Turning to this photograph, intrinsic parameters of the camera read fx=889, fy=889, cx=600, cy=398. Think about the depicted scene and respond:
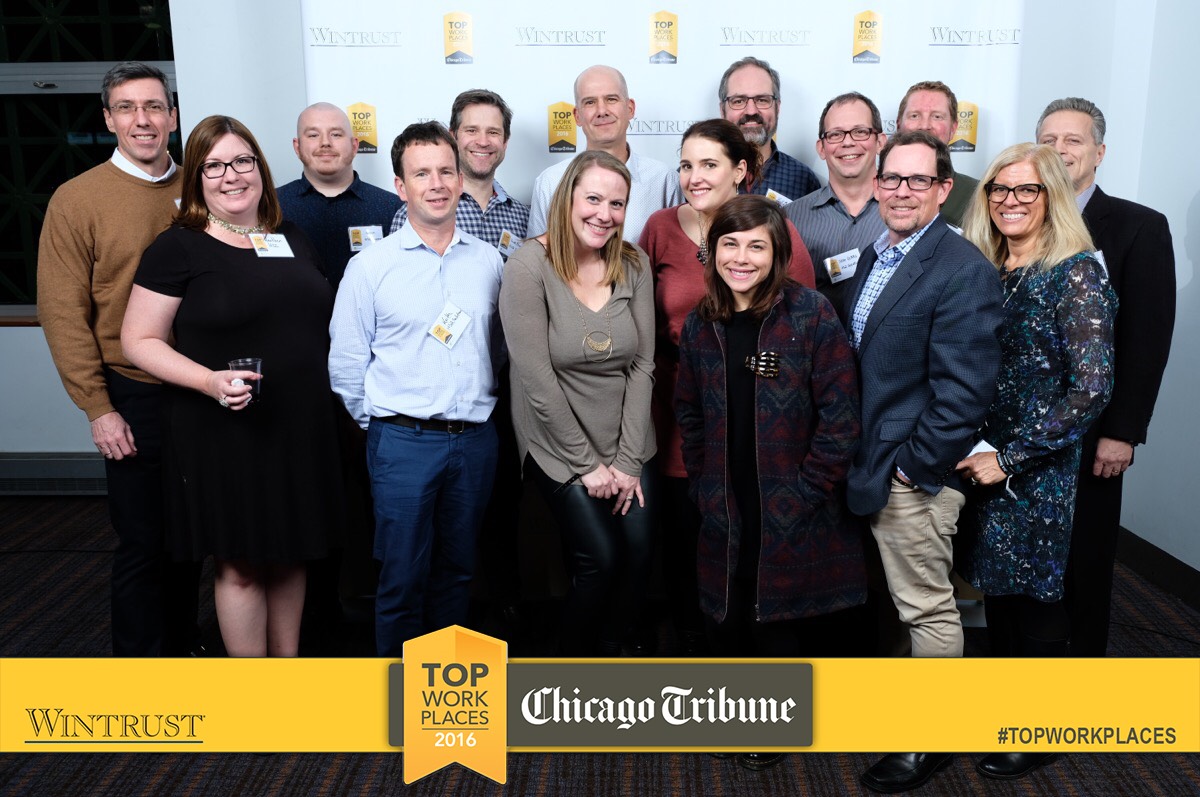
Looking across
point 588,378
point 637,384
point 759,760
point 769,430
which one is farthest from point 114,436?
point 759,760

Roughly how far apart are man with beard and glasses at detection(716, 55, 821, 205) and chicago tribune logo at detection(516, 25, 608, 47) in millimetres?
644

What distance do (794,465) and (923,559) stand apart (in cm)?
38

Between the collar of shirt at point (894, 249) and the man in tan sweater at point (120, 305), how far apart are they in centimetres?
191

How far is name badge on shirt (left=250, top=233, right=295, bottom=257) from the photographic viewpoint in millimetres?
2191

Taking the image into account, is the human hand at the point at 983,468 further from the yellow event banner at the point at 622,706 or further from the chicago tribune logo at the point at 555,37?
the chicago tribune logo at the point at 555,37

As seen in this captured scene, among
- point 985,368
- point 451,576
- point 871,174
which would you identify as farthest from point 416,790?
point 871,174

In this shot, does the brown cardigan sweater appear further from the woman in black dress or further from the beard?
the beard

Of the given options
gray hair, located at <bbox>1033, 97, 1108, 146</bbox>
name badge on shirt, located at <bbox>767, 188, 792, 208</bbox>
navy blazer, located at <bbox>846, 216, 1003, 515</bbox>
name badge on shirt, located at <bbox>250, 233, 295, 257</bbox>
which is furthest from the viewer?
name badge on shirt, located at <bbox>767, 188, 792, 208</bbox>

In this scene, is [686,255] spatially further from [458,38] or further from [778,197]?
[458,38]

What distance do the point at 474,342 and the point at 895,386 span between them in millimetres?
1045

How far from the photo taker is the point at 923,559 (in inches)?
83.6

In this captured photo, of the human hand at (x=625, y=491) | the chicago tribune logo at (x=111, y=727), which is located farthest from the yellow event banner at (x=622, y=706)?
the human hand at (x=625, y=491)

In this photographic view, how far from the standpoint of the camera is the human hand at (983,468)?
2.06m

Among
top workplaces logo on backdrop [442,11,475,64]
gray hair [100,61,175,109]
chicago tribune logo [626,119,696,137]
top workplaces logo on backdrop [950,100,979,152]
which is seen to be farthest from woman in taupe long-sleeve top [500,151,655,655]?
top workplaces logo on backdrop [950,100,979,152]
